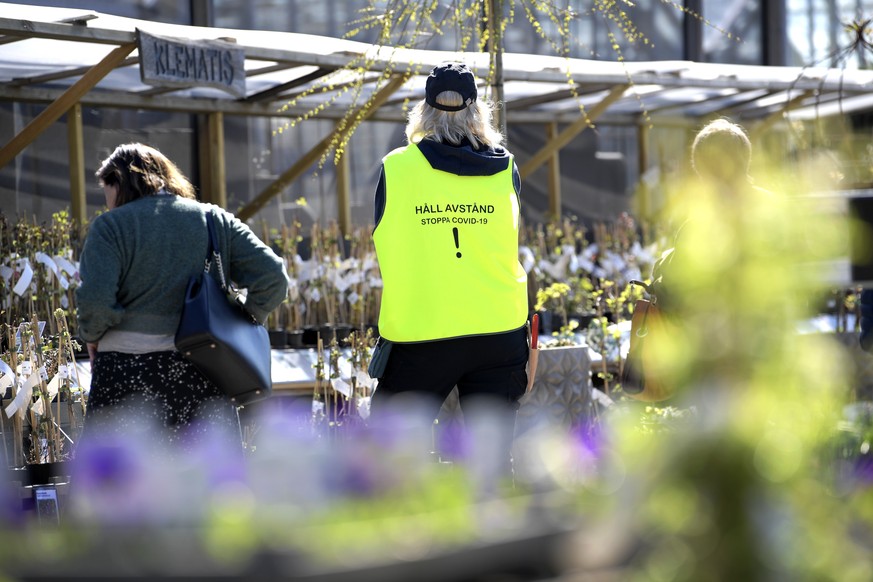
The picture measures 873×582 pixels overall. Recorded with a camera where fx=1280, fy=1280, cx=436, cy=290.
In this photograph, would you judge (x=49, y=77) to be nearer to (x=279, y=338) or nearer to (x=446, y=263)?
(x=279, y=338)

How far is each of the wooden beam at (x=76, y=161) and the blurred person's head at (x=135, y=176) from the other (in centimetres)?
461

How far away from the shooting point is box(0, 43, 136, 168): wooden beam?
6125 mm

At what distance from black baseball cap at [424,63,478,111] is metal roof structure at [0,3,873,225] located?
1296 millimetres

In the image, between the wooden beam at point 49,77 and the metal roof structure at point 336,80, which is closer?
the metal roof structure at point 336,80

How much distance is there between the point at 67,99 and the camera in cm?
635

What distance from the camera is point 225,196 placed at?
9484mm

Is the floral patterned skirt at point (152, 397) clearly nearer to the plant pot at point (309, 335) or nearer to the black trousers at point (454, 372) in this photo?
the black trousers at point (454, 372)

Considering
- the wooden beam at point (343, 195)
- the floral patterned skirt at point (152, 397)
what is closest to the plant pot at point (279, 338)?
the wooden beam at point (343, 195)

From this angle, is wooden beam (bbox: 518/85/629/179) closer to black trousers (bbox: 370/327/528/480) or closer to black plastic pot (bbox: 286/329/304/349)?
black plastic pot (bbox: 286/329/304/349)

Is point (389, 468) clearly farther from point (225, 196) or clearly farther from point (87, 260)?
point (225, 196)

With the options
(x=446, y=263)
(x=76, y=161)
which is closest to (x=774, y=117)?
(x=76, y=161)

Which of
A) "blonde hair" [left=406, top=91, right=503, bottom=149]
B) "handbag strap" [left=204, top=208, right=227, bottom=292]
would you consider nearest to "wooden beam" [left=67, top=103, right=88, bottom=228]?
"handbag strap" [left=204, top=208, right=227, bottom=292]

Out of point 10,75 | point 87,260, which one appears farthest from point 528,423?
point 10,75

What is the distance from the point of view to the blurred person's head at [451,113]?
137 inches
